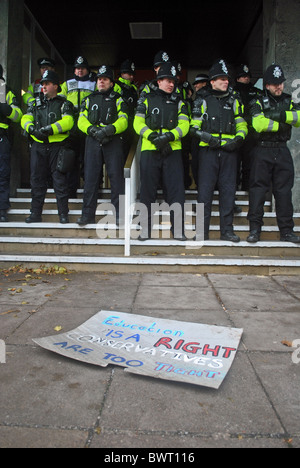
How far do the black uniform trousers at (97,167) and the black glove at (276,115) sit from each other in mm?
2011

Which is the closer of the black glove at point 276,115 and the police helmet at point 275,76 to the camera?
the black glove at point 276,115

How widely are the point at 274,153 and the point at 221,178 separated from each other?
0.74 meters

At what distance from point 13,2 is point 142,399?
7.19 meters

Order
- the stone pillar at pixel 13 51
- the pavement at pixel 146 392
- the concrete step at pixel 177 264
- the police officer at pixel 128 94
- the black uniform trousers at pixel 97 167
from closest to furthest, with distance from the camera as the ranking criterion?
1. the pavement at pixel 146 392
2. the concrete step at pixel 177 264
3. the black uniform trousers at pixel 97 167
4. the stone pillar at pixel 13 51
5. the police officer at pixel 128 94

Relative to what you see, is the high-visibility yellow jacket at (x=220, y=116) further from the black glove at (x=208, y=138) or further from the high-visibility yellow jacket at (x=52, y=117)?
the high-visibility yellow jacket at (x=52, y=117)

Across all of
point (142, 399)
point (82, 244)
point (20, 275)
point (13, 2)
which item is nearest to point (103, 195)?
point (82, 244)

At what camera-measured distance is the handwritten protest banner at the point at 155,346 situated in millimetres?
2023

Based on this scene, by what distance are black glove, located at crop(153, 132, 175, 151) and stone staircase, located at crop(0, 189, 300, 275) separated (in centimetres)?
114

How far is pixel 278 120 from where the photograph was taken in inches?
184

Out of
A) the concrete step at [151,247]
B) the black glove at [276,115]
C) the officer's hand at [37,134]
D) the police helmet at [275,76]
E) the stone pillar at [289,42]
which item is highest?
the stone pillar at [289,42]

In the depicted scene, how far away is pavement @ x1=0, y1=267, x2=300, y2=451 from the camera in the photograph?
4.97 feet

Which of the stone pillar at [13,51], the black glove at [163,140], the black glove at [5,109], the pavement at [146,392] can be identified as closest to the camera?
the pavement at [146,392]

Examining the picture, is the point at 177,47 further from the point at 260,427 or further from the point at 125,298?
the point at 260,427

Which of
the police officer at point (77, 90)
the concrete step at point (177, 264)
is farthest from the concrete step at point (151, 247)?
the police officer at point (77, 90)
